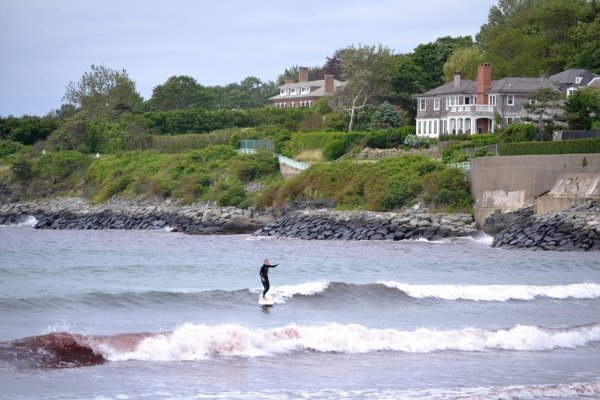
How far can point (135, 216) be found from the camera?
2562 inches

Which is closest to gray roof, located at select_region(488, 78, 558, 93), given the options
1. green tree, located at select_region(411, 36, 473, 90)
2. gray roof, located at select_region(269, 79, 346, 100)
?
green tree, located at select_region(411, 36, 473, 90)

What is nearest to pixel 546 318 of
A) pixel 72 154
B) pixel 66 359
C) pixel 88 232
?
pixel 66 359

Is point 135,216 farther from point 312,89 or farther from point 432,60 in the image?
point 312,89

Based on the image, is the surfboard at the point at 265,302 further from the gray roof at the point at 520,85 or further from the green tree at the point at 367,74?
the green tree at the point at 367,74

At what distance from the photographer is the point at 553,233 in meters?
44.9

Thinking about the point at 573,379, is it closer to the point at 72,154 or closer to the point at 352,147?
the point at 352,147

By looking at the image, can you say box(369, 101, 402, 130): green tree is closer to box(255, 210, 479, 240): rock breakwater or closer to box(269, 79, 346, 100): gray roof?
box(255, 210, 479, 240): rock breakwater

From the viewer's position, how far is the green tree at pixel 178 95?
372ft

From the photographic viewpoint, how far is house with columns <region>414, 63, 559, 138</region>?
74.4 meters

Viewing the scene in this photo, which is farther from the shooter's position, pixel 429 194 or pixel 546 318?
pixel 429 194

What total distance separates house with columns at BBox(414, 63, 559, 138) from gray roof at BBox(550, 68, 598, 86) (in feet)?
5.13

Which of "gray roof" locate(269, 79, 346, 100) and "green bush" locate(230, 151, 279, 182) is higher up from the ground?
"gray roof" locate(269, 79, 346, 100)

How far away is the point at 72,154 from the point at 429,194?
3887 cm

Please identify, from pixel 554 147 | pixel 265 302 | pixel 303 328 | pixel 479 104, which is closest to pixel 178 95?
pixel 479 104
